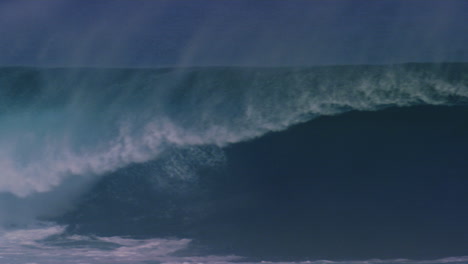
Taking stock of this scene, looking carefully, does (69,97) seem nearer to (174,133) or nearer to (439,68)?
(174,133)

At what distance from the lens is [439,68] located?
5.03 m

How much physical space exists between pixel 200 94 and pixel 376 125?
87.7 inches

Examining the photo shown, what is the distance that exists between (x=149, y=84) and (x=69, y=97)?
104 centimetres

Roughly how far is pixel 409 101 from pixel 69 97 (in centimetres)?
422

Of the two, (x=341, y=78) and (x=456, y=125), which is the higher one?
(x=341, y=78)

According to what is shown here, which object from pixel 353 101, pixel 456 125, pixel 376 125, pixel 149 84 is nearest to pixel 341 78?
pixel 353 101

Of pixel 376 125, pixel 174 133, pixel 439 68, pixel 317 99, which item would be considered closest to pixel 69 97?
pixel 174 133

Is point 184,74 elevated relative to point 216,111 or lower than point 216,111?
elevated

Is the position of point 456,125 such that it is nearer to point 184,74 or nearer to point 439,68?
point 439,68

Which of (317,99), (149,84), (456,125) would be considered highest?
(149,84)

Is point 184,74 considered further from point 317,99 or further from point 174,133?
point 317,99

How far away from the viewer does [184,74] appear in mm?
5254

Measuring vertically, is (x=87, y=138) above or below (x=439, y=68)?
below

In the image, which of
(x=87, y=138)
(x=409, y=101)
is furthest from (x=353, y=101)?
(x=87, y=138)
